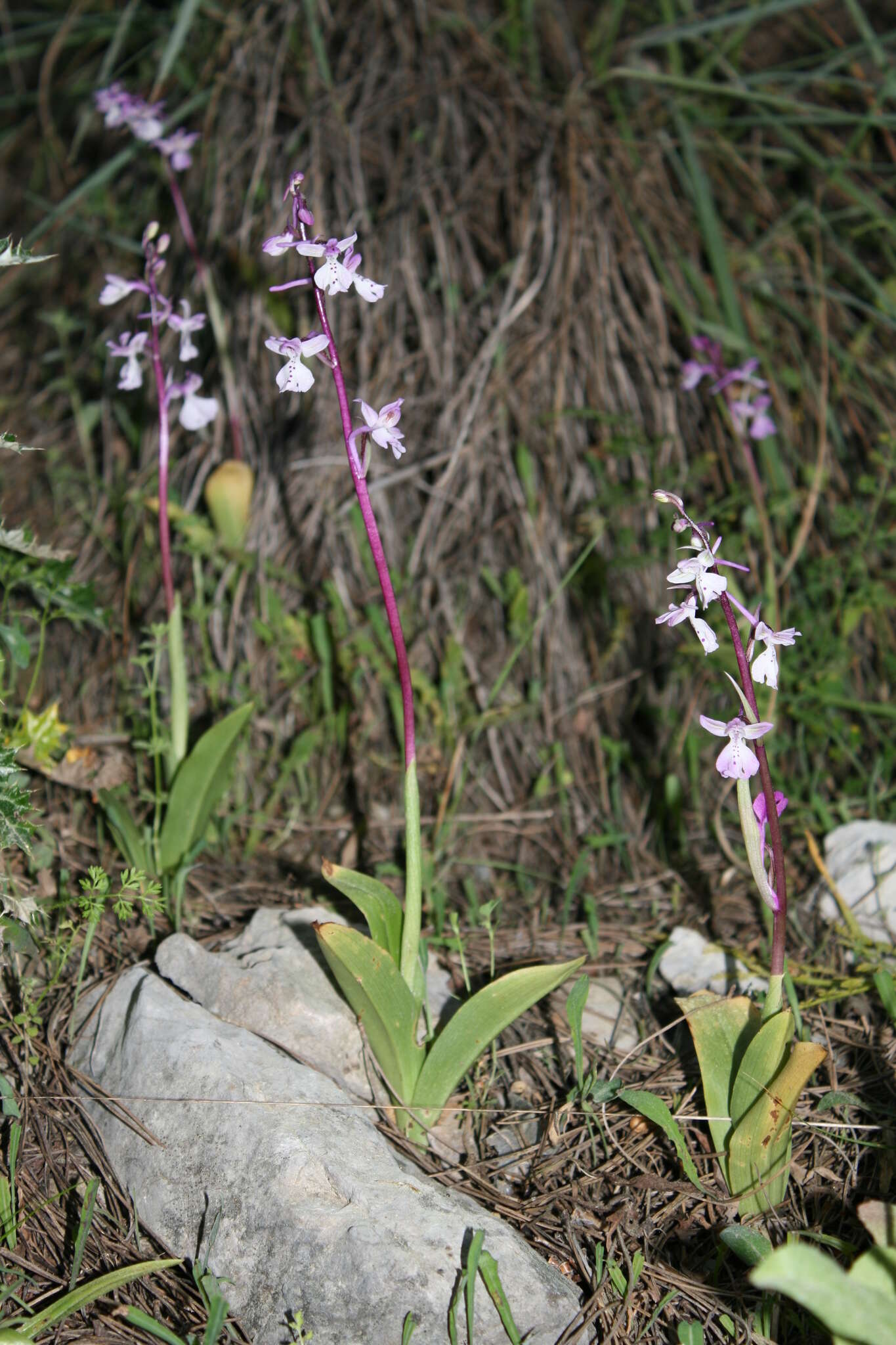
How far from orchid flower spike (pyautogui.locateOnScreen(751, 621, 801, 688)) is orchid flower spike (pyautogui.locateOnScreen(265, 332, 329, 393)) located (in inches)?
28.2

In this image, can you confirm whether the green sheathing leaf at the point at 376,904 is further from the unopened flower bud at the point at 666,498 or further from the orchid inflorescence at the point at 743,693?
the unopened flower bud at the point at 666,498

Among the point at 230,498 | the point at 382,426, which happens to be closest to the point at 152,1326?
the point at 382,426

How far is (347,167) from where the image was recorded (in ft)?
9.20

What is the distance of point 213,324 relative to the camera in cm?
280

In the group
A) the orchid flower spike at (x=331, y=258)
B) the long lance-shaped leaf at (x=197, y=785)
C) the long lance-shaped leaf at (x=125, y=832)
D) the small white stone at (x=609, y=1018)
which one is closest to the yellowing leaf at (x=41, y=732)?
the long lance-shaped leaf at (x=125, y=832)

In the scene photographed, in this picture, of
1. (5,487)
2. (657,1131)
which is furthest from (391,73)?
(657,1131)

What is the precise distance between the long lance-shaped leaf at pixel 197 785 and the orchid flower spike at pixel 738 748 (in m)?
0.97

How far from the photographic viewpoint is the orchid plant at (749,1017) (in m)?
1.34

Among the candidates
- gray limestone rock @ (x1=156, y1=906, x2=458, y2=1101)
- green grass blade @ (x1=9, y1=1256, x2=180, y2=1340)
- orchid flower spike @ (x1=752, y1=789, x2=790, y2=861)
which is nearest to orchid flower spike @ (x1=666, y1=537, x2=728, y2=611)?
orchid flower spike @ (x1=752, y1=789, x2=790, y2=861)

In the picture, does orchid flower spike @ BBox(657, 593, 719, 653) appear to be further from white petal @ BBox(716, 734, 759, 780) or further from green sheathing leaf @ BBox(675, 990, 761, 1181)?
green sheathing leaf @ BBox(675, 990, 761, 1181)

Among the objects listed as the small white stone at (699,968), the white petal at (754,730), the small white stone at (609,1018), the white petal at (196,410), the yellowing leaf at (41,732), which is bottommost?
the small white stone at (609,1018)

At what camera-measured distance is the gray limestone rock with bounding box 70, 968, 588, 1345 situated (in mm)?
1308

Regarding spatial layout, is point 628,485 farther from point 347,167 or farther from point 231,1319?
point 231,1319

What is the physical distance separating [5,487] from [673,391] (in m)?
1.90
